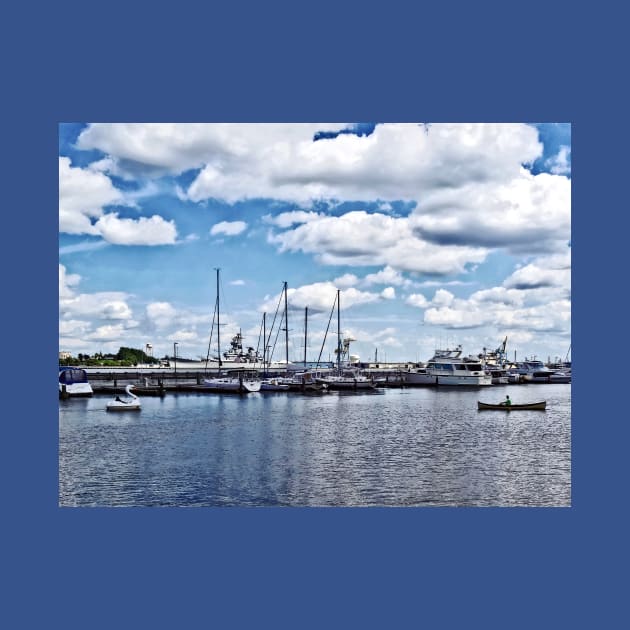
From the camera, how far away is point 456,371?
69.4 metres

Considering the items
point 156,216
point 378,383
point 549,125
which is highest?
point 549,125

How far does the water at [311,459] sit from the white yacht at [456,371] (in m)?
35.0

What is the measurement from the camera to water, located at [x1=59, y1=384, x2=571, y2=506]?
43.7 ft

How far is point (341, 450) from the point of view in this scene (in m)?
19.8

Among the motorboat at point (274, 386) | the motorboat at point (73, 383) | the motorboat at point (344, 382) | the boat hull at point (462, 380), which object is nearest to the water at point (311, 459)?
the motorboat at point (73, 383)

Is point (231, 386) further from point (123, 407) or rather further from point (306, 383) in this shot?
point (123, 407)

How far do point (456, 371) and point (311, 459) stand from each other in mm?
53423

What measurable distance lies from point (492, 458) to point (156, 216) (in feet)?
34.7

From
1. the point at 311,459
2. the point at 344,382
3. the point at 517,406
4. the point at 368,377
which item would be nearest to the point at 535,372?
the point at 368,377

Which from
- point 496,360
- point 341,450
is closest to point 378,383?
point 496,360

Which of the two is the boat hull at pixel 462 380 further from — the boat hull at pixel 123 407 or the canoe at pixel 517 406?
the boat hull at pixel 123 407

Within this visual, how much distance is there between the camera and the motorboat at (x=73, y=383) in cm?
3438

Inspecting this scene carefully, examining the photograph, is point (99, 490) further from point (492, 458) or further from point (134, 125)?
point (492, 458)

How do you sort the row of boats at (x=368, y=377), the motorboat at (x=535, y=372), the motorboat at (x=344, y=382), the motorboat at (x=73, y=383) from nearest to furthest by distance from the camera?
the motorboat at (x=73, y=383) → the row of boats at (x=368, y=377) → the motorboat at (x=344, y=382) → the motorboat at (x=535, y=372)
